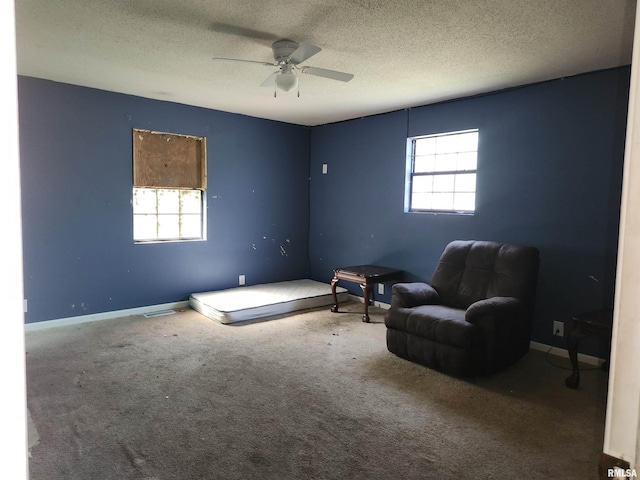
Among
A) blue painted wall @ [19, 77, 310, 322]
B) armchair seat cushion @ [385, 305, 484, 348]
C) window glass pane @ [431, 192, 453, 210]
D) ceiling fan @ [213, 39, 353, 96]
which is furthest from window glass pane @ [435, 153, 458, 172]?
blue painted wall @ [19, 77, 310, 322]

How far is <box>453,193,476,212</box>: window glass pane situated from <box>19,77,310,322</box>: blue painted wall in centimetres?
242

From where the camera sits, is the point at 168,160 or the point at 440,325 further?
the point at 168,160

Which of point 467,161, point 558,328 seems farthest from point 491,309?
point 467,161

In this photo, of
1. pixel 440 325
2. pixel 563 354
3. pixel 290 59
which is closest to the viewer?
pixel 290 59

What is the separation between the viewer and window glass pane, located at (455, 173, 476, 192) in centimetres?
433

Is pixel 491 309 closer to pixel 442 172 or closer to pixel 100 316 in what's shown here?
pixel 442 172

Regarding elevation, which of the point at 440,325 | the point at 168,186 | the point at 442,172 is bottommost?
the point at 440,325

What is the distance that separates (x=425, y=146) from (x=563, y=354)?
255 cm

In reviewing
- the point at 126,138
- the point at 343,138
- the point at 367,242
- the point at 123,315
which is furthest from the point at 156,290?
the point at 343,138

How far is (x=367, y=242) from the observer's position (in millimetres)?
5387

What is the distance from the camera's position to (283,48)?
9.57 ft

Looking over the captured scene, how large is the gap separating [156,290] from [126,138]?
5.70 ft

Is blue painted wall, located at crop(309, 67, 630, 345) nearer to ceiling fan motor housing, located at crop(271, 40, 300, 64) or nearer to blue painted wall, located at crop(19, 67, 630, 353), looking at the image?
blue painted wall, located at crop(19, 67, 630, 353)

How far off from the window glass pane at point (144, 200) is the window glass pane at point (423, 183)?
307cm
